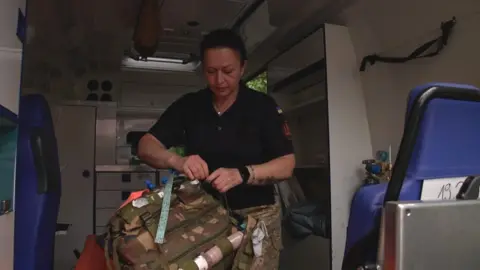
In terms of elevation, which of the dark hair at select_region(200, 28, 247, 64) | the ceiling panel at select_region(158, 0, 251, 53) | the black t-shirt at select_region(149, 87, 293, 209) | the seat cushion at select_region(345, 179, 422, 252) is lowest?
the seat cushion at select_region(345, 179, 422, 252)

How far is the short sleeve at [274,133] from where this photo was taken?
148 centimetres

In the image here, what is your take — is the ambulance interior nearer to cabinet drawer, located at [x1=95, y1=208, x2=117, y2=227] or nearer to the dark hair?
cabinet drawer, located at [x1=95, y1=208, x2=117, y2=227]

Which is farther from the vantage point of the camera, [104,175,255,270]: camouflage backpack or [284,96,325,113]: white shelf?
[284,96,325,113]: white shelf

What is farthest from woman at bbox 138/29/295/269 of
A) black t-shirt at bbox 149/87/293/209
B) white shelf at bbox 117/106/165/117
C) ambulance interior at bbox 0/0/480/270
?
white shelf at bbox 117/106/165/117

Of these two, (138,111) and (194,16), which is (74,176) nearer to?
(138,111)

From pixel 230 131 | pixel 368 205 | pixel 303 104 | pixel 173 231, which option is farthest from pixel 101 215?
pixel 368 205

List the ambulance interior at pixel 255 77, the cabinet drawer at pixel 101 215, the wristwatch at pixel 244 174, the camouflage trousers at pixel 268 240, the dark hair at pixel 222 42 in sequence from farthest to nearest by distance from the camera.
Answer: the cabinet drawer at pixel 101 215 < the ambulance interior at pixel 255 77 < the dark hair at pixel 222 42 < the wristwatch at pixel 244 174 < the camouflage trousers at pixel 268 240

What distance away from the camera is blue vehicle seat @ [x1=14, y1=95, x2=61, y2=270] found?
1.40m

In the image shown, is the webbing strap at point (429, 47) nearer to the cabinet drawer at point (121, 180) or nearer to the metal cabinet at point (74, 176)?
the cabinet drawer at point (121, 180)

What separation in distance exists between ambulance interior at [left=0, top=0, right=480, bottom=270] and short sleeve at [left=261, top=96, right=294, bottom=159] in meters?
0.77

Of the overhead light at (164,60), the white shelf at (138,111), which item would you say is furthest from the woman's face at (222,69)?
the white shelf at (138,111)

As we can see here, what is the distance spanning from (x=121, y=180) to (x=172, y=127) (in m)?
2.90

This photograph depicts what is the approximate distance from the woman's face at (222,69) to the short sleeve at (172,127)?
5.8 inches

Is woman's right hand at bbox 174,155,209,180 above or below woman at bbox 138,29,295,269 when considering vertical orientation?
below
